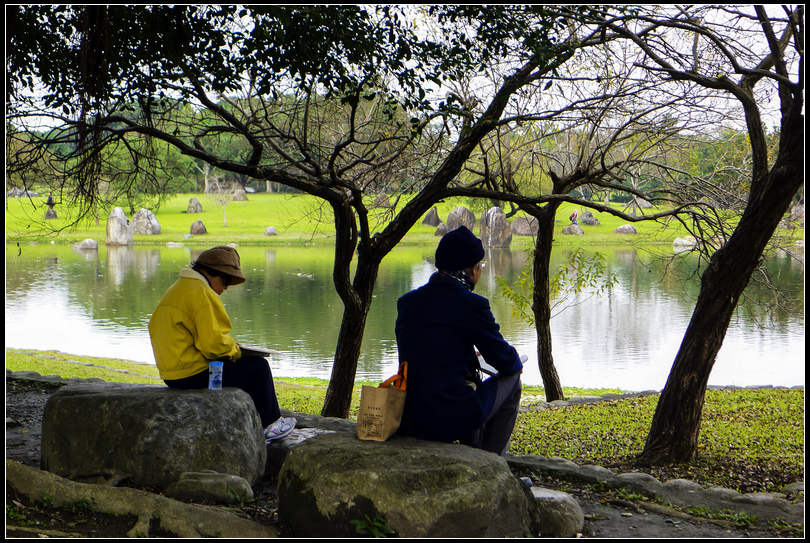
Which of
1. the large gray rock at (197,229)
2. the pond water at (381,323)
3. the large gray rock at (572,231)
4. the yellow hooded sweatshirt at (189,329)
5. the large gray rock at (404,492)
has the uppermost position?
the large gray rock at (572,231)

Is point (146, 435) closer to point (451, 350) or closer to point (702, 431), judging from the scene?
point (451, 350)

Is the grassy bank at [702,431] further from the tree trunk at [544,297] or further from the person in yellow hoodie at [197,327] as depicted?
the person in yellow hoodie at [197,327]

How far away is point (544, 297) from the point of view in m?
10.1

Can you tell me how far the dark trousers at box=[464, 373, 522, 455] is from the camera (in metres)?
3.78

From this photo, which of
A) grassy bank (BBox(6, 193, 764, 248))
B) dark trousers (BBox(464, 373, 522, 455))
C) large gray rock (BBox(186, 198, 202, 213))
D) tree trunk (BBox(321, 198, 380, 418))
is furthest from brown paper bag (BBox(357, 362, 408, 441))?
large gray rock (BBox(186, 198, 202, 213))

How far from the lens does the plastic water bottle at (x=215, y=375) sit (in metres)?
4.31

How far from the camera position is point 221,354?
434cm

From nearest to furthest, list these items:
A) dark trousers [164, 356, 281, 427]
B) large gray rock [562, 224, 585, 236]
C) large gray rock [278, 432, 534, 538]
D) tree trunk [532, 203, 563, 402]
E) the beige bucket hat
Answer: large gray rock [278, 432, 534, 538] < the beige bucket hat < dark trousers [164, 356, 281, 427] < tree trunk [532, 203, 563, 402] < large gray rock [562, 224, 585, 236]

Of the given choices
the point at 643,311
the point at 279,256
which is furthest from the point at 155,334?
the point at 279,256

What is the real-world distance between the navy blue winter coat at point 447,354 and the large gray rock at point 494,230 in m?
38.1

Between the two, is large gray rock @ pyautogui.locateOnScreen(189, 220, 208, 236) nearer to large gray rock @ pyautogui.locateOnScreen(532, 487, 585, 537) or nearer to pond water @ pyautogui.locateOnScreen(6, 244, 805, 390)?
pond water @ pyautogui.locateOnScreen(6, 244, 805, 390)

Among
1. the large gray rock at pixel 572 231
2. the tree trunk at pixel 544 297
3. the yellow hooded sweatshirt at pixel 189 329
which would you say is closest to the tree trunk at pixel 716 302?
the tree trunk at pixel 544 297

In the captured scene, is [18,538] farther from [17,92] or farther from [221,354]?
[17,92]

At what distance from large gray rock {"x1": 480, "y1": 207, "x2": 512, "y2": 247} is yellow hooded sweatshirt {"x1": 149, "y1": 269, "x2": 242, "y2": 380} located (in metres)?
37.7
